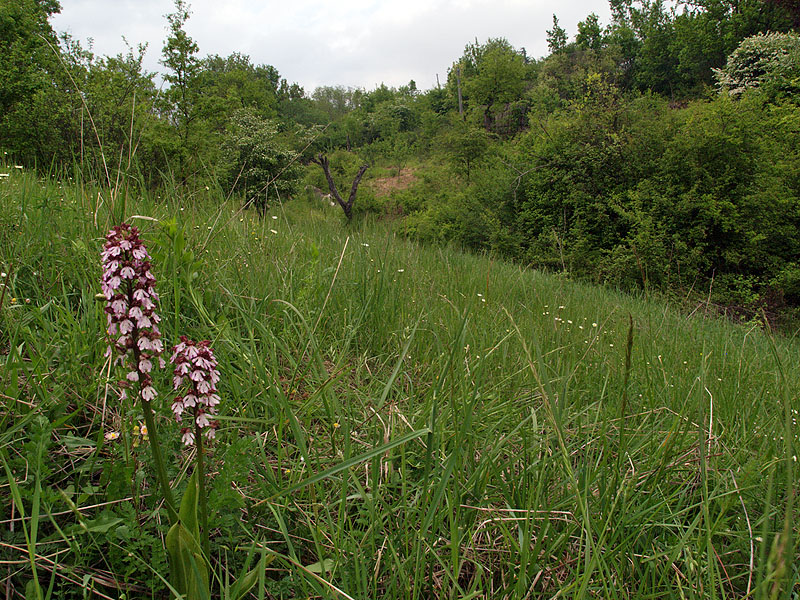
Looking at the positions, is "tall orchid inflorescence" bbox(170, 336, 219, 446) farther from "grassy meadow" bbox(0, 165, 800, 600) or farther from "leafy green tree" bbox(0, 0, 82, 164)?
"leafy green tree" bbox(0, 0, 82, 164)

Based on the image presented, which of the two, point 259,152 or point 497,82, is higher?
point 497,82

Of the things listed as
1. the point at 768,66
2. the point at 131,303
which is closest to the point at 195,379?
the point at 131,303

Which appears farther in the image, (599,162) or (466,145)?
(466,145)

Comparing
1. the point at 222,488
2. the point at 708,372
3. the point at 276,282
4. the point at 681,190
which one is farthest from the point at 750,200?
the point at 222,488

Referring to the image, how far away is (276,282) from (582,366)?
166 cm

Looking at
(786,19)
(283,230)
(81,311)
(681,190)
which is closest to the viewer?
(81,311)

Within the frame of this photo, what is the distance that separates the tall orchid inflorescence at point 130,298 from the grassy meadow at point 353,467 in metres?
0.37

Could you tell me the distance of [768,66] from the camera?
16484mm

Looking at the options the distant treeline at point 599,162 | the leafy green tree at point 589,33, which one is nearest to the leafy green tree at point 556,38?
the leafy green tree at point 589,33

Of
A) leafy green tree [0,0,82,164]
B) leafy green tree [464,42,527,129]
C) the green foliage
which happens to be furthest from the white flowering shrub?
leafy green tree [0,0,82,164]

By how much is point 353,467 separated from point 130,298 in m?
0.86

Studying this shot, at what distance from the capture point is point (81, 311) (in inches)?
70.1

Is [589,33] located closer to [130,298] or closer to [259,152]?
[259,152]

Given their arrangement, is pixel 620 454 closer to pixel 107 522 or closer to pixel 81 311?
pixel 107 522
